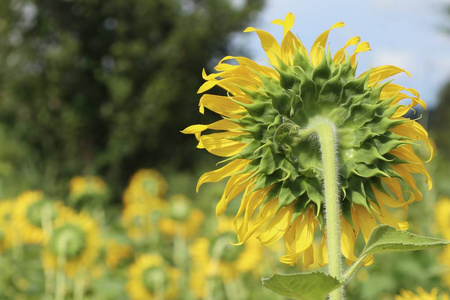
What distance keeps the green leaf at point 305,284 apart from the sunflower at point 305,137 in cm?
14

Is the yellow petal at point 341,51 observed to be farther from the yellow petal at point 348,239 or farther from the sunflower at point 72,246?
the sunflower at point 72,246

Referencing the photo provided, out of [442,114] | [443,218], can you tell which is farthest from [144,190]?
[442,114]

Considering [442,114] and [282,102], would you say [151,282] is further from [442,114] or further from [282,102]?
[442,114]

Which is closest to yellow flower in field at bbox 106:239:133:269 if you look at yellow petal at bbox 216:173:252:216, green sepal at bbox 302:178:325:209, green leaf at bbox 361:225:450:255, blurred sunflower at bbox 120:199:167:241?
blurred sunflower at bbox 120:199:167:241

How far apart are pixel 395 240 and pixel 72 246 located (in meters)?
2.00

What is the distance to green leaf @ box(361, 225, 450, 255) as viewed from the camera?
26.1 inches

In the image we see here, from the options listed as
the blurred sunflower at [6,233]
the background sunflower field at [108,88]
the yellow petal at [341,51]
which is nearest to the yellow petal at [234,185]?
the yellow petal at [341,51]

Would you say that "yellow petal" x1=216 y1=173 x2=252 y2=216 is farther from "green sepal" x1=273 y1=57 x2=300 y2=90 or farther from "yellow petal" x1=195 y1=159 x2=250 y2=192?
"green sepal" x1=273 y1=57 x2=300 y2=90

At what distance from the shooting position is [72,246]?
246 centimetres

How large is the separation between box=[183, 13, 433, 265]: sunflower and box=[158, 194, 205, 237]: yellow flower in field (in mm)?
2665

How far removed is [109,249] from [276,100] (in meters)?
2.90

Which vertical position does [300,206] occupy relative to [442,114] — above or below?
below

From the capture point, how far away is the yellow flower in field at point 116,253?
3.46m

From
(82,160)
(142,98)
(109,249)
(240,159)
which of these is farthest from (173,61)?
(240,159)
